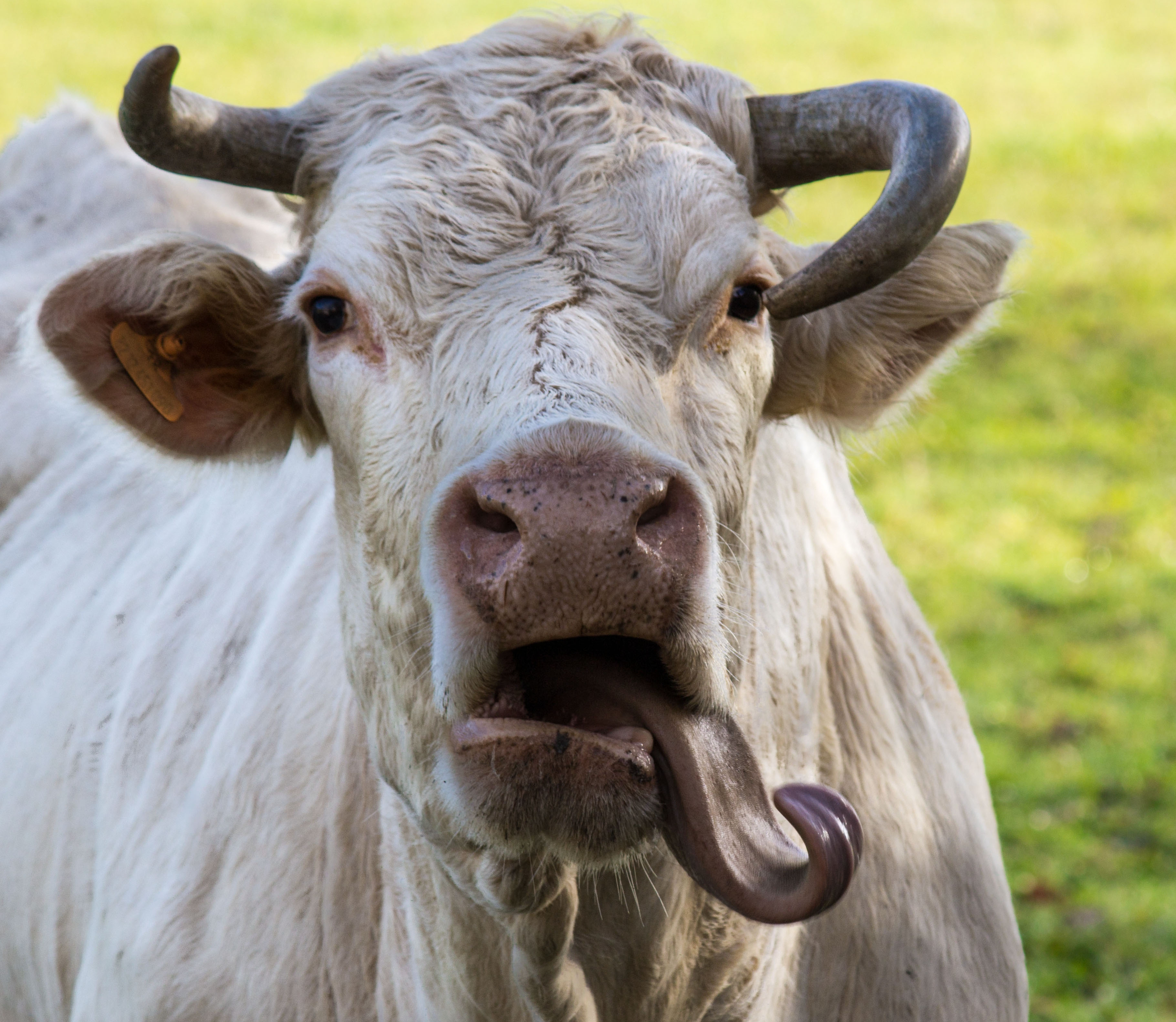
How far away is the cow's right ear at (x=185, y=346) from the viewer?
2729 millimetres

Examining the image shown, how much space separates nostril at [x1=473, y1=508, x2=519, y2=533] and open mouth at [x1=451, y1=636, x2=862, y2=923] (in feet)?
0.62

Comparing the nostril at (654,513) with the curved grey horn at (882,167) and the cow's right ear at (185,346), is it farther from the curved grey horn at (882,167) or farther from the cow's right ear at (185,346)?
the cow's right ear at (185,346)

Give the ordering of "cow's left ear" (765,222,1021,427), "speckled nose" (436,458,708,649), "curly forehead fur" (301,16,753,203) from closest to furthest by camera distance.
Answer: "speckled nose" (436,458,708,649) < "curly forehead fur" (301,16,753,203) < "cow's left ear" (765,222,1021,427)

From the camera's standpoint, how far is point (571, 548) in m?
2.01

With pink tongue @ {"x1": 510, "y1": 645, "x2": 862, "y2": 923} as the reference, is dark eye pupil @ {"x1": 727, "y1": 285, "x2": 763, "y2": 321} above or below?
above

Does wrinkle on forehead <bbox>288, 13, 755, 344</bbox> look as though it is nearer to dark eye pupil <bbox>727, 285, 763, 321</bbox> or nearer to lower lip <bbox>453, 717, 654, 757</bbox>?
dark eye pupil <bbox>727, 285, 763, 321</bbox>

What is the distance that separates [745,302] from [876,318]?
1.45ft

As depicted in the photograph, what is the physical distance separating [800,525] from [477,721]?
120cm

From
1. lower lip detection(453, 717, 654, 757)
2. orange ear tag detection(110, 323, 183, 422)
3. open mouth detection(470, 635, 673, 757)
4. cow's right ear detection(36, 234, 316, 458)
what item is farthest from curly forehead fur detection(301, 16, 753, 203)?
lower lip detection(453, 717, 654, 757)

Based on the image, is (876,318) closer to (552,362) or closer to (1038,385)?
(552,362)

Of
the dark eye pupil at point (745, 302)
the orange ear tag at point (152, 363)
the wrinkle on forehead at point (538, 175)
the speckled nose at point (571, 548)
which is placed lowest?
the speckled nose at point (571, 548)

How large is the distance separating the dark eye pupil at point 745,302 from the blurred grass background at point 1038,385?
0.63 metres

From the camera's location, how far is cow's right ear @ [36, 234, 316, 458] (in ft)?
8.95

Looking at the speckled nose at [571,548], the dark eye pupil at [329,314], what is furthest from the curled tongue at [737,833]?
the dark eye pupil at [329,314]
